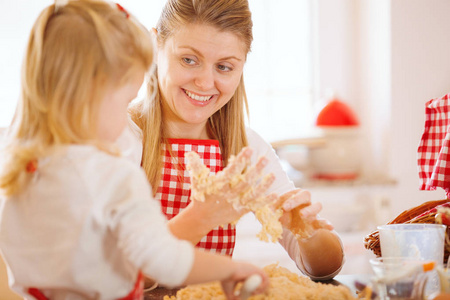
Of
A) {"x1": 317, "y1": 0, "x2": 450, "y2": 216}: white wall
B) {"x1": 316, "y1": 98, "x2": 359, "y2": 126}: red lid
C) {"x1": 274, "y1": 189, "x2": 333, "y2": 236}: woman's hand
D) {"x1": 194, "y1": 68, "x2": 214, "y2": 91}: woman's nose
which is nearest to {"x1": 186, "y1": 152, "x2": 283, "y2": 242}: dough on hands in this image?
{"x1": 274, "y1": 189, "x2": 333, "y2": 236}: woman's hand

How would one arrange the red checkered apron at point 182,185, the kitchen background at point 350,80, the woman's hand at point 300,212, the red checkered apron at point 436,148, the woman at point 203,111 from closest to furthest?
the woman's hand at point 300,212 < the red checkered apron at point 436,148 < the woman at point 203,111 < the red checkered apron at point 182,185 < the kitchen background at point 350,80

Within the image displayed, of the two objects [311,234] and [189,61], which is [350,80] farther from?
[311,234]

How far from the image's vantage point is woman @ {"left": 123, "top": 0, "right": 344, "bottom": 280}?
4.45 feet

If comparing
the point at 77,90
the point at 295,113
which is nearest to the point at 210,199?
the point at 77,90

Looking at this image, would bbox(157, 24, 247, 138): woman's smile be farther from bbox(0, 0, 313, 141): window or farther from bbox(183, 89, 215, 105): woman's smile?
bbox(0, 0, 313, 141): window

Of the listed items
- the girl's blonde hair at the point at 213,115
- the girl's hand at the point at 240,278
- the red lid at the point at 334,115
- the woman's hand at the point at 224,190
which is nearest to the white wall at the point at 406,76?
the red lid at the point at 334,115

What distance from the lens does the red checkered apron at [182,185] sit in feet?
4.84

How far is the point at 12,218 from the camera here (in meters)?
0.81

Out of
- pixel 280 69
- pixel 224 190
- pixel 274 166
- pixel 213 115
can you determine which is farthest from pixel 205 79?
pixel 280 69

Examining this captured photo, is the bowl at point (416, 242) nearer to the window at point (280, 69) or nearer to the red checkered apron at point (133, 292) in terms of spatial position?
the red checkered apron at point (133, 292)

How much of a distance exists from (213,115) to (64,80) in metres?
0.87

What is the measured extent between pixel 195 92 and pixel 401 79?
2555mm

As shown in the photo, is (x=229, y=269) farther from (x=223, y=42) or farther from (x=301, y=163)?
(x=301, y=163)

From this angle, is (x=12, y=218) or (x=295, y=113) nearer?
(x=12, y=218)
